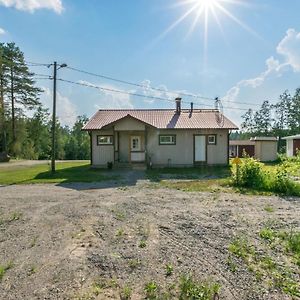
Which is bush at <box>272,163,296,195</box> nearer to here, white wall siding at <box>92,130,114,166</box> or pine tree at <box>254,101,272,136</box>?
white wall siding at <box>92,130,114,166</box>

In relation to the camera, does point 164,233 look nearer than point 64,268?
No

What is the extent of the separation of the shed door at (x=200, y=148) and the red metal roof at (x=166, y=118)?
2.69ft

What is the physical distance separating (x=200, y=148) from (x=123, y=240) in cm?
1504

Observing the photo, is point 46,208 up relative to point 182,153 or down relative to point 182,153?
down

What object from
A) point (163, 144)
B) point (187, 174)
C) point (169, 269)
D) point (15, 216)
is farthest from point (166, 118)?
point (169, 269)

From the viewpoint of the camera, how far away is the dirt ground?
3529mm

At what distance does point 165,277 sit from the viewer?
370cm

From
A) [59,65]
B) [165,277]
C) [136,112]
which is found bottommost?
[165,277]

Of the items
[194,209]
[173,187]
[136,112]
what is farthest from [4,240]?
[136,112]

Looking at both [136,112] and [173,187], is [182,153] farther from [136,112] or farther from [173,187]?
[173,187]

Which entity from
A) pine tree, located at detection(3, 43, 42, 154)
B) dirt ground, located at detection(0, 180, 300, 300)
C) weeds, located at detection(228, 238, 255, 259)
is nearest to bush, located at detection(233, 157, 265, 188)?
dirt ground, located at detection(0, 180, 300, 300)

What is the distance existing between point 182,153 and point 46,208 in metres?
12.8

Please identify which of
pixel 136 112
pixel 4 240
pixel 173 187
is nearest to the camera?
pixel 4 240

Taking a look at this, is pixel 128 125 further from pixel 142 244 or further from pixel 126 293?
pixel 126 293
